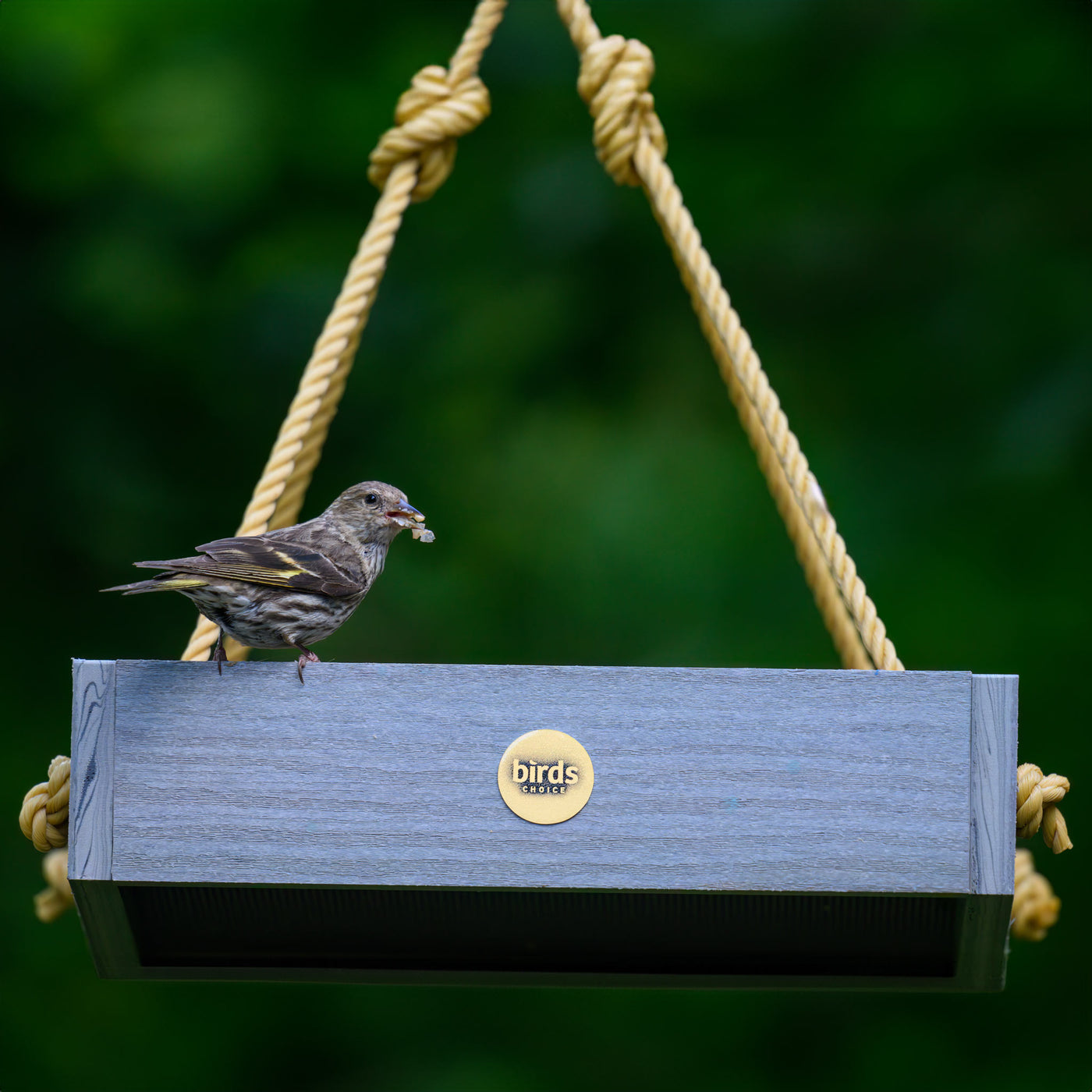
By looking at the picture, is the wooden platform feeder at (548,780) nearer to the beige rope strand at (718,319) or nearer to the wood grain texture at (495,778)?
the wood grain texture at (495,778)

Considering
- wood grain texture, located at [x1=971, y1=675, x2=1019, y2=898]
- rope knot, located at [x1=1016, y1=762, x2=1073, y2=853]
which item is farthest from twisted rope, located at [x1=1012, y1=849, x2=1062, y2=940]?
wood grain texture, located at [x1=971, y1=675, x2=1019, y2=898]

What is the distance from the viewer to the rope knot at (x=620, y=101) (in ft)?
Result: 8.59

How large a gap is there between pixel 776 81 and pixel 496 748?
3.06 metres

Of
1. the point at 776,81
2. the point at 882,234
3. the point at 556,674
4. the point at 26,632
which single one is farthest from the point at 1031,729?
the point at 26,632

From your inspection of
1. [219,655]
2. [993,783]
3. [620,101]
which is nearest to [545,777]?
[219,655]

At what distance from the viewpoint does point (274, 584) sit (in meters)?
2.24

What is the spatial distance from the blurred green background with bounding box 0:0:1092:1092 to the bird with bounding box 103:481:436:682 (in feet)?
6.01

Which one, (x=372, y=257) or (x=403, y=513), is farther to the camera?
(x=403, y=513)

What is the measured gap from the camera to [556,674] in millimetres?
2029

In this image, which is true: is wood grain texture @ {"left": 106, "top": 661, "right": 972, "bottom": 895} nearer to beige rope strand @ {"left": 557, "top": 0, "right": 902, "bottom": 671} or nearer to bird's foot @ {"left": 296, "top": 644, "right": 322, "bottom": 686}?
bird's foot @ {"left": 296, "top": 644, "right": 322, "bottom": 686}

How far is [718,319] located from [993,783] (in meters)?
0.90

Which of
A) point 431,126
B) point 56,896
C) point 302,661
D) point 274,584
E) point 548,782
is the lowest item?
point 56,896

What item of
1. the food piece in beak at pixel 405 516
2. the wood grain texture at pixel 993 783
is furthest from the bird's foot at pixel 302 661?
the wood grain texture at pixel 993 783

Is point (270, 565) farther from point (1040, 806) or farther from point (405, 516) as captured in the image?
point (1040, 806)
